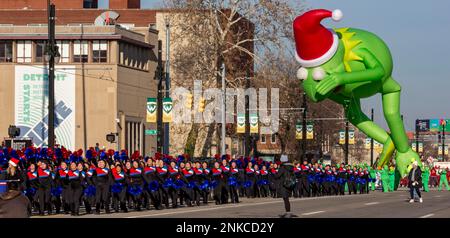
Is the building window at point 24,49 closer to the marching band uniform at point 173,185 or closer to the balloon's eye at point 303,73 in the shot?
the marching band uniform at point 173,185

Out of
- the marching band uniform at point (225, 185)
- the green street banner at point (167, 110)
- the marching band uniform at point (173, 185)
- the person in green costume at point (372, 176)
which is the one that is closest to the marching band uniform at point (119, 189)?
the marching band uniform at point (173, 185)

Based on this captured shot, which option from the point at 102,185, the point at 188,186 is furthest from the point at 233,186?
the point at 102,185

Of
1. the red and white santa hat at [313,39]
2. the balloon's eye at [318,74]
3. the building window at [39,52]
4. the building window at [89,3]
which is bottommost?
the balloon's eye at [318,74]

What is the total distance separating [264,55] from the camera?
65125 mm

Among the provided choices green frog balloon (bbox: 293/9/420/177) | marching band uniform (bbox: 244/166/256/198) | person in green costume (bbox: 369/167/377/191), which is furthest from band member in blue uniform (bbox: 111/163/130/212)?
person in green costume (bbox: 369/167/377/191)

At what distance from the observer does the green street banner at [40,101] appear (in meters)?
81.3

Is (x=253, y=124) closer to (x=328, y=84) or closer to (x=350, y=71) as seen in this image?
(x=350, y=71)

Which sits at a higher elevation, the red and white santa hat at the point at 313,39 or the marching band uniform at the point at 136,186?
the red and white santa hat at the point at 313,39

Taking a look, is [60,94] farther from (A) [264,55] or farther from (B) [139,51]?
(A) [264,55]

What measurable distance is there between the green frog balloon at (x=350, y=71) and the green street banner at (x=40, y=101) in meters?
52.1

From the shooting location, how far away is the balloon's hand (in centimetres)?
2764
